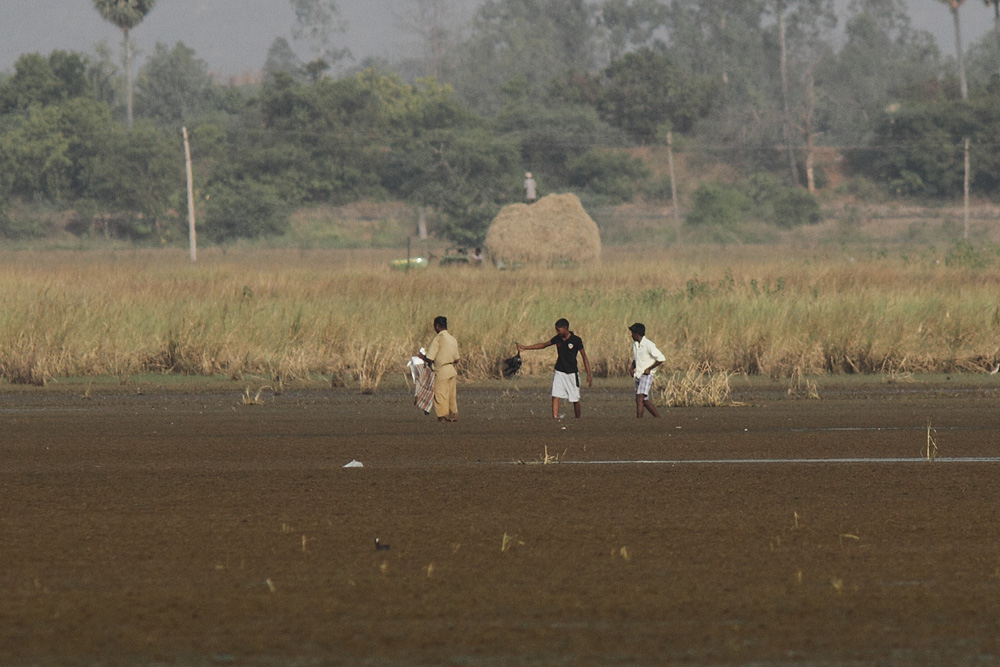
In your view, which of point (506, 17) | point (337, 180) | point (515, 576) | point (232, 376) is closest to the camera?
point (515, 576)

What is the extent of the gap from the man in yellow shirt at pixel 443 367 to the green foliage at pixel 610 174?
189 ft

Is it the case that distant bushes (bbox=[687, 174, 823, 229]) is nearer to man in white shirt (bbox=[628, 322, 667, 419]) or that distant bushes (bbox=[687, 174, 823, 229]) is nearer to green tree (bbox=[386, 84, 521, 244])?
green tree (bbox=[386, 84, 521, 244])

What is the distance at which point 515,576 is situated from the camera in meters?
7.31

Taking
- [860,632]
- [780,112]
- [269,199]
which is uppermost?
[780,112]

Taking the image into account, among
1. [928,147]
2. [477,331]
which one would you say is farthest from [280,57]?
[477,331]

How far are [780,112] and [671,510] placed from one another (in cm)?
8875

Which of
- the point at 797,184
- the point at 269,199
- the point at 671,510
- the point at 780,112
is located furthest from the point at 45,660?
the point at 780,112

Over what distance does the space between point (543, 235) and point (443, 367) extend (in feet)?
103

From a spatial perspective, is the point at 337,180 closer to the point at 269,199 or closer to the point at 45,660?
the point at 269,199

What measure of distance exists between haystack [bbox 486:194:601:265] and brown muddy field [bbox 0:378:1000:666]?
31027 millimetres

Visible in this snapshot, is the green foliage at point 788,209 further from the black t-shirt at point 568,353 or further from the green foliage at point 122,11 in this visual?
the black t-shirt at point 568,353

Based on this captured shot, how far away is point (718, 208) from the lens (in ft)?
222

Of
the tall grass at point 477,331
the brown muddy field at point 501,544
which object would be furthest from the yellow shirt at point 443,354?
the tall grass at point 477,331

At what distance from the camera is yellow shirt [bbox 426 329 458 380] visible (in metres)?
14.6
